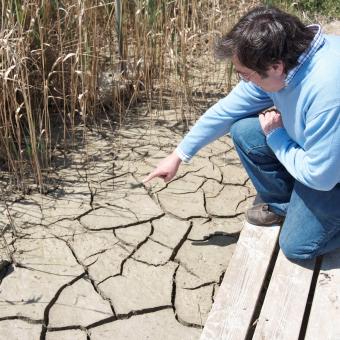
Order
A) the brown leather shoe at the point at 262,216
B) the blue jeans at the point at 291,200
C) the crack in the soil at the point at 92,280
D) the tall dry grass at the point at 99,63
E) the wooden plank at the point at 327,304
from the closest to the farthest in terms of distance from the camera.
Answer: the wooden plank at the point at 327,304 < the blue jeans at the point at 291,200 < the crack in the soil at the point at 92,280 < the brown leather shoe at the point at 262,216 < the tall dry grass at the point at 99,63

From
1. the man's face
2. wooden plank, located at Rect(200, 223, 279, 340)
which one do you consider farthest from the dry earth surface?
the man's face

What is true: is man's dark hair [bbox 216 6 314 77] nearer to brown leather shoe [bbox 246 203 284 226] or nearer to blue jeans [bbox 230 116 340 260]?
blue jeans [bbox 230 116 340 260]

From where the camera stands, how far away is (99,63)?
339 cm

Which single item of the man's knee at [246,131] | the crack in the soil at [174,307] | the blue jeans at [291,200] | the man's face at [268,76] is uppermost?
the man's face at [268,76]

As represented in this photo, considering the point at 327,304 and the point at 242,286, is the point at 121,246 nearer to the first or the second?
the point at 242,286

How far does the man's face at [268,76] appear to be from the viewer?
74.4 inches

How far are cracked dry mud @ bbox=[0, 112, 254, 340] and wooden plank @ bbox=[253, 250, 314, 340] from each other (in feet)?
0.96

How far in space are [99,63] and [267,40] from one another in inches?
68.9

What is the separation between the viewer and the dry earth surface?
224 cm

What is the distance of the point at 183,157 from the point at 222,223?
54cm

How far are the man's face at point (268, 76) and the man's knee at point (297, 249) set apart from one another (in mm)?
624

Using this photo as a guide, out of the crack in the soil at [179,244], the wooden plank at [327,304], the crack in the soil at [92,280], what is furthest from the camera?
the crack in the soil at [179,244]

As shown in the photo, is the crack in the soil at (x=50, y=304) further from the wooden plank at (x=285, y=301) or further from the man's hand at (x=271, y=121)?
the man's hand at (x=271, y=121)

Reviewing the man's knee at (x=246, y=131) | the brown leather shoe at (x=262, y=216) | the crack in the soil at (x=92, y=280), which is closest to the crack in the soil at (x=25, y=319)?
the crack in the soil at (x=92, y=280)
